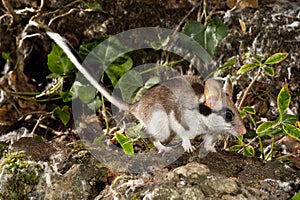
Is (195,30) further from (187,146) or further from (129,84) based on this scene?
(187,146)

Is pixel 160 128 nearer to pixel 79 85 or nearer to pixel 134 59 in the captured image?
pixel 79 85

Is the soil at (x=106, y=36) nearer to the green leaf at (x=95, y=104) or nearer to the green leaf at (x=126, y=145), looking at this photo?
the green leaf at (x=95, y=104)

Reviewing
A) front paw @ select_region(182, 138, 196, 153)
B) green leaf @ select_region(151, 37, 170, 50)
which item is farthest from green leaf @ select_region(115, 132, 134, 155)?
green leaf @ select_region(151, 37, 170, 50)

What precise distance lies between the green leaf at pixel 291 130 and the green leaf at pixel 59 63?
1418mm

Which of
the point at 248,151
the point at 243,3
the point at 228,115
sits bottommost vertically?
the point at 248,151

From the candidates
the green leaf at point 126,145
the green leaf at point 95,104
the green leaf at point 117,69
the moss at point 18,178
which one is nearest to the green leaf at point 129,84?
the green leaf at point 117,69

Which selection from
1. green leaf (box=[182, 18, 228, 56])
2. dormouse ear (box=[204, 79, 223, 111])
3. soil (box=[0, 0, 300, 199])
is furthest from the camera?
soil (box=[0, 0, 300, 199])

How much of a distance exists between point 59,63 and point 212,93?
1.19 m

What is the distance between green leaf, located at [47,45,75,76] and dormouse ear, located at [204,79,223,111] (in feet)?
3.59

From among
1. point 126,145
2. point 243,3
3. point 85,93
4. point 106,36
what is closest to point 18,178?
point 126,145

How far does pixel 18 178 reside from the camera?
2.10 metres

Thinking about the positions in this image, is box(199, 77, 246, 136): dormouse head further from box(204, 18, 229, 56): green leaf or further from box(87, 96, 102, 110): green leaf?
box(87, 96, 102, 110): green leaf

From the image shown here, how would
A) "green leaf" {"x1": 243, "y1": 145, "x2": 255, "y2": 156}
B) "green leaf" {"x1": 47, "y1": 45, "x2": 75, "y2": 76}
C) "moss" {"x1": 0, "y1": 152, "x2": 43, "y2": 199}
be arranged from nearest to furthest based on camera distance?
"moss" {"x1": 0, "y1": 152, "x2": 43, "y2": 199}
"green leaf" {"x1": 243, "y1": 145, "x2": 255, "y2": 156}
"green leaf" {"x1": 47, "y1": 45, "x2": 75, "y2": 76}

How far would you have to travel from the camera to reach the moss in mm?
2080
